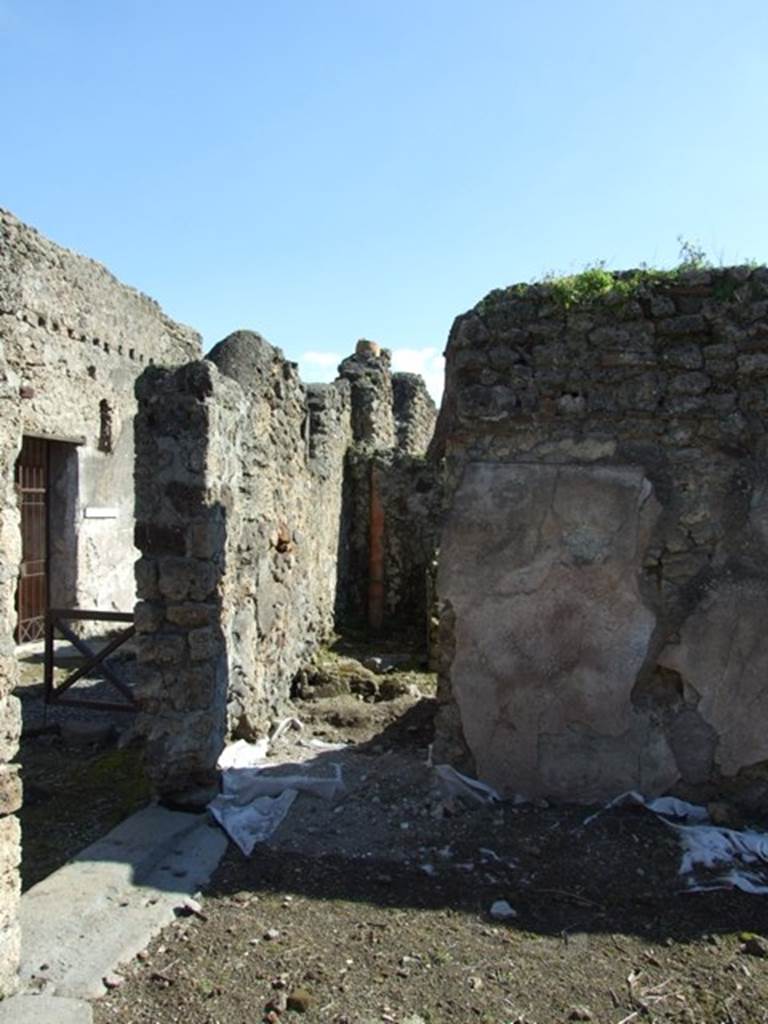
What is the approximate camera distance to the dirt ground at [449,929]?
308cm

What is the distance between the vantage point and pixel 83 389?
34.3ft

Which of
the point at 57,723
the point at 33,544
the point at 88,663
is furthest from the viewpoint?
the point at 33,544

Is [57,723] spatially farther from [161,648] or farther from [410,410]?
[410,410]

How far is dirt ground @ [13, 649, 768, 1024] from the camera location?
10.1 feet

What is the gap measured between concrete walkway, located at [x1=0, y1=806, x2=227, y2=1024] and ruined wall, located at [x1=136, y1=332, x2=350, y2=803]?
39 cm

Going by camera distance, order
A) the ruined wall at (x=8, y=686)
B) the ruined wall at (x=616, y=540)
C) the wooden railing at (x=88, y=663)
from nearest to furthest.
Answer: the ruined wall at (x=8, y=686)
the ruined wall at (x=616, y=540)
the wooden railing at (x=88, y=663)

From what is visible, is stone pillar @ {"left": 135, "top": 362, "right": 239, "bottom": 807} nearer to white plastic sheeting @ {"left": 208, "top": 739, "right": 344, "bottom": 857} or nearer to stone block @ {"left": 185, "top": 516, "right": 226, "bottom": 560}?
stone block @ {"left": 185, "top": 516, "right": 226, "bottom": 560}

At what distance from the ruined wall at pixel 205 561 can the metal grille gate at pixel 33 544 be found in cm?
445

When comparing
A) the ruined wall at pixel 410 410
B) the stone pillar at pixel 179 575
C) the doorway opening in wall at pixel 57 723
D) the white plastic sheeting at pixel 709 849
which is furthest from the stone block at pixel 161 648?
the ruined wall at pixel 410 410

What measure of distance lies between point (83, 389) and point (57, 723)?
490 centimetres

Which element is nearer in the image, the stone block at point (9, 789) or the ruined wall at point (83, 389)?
the stone block at point (9, 789)

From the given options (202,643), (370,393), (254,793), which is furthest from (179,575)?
(370,393)

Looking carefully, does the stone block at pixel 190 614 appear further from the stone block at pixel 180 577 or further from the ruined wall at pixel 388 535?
the ruined wall at pixel 388 535

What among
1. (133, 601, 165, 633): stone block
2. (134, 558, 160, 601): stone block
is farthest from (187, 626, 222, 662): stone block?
A: (134, 558, 160, 601): stone block
